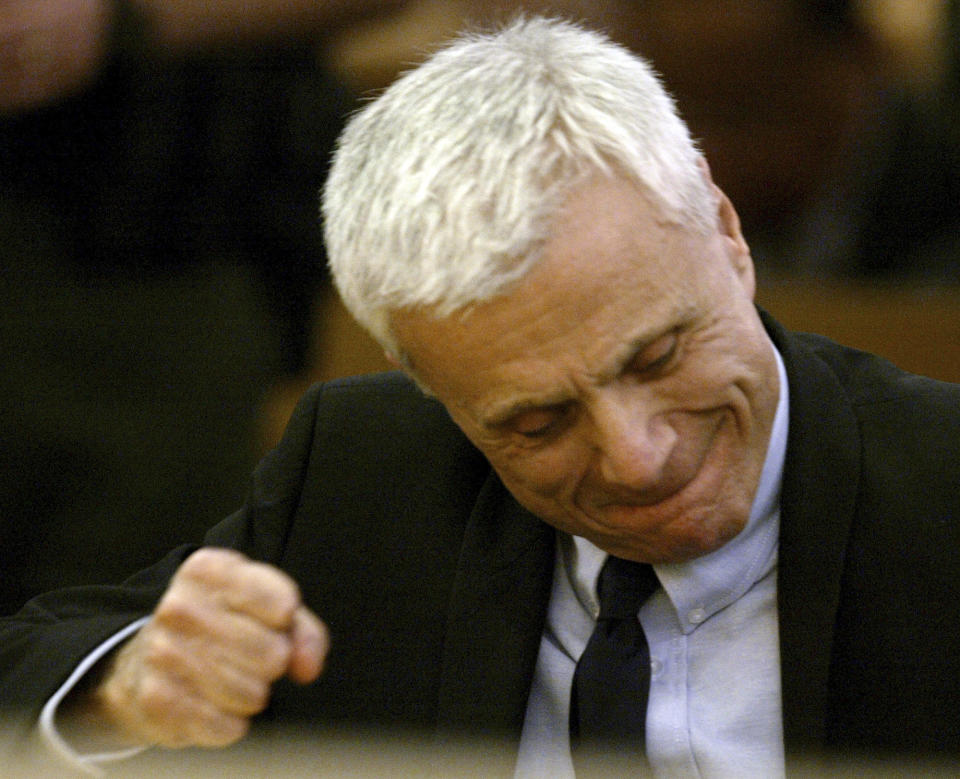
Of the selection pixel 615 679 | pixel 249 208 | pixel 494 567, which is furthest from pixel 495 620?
pixel 249 208

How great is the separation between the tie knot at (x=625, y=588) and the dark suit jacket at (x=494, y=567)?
0.09 m

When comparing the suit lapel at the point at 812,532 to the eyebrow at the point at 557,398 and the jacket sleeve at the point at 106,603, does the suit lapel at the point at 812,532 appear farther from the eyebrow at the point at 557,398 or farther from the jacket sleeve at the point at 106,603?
the jacket sleeve at the point at 106,603

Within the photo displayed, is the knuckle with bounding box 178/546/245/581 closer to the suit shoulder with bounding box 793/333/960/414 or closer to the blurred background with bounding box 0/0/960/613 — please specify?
the suit shoulder with bounding box 793/333/960/414

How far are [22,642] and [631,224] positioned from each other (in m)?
0.89

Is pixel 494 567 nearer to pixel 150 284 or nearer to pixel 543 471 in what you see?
pixel 543 471

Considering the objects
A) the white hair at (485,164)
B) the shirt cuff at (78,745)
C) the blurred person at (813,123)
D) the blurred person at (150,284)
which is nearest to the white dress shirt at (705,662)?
the white hair at (485,164)

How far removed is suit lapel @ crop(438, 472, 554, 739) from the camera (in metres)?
1.53

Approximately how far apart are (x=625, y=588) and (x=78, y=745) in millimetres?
637

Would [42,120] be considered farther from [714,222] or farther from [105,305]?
[714,222]

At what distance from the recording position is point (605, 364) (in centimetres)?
130

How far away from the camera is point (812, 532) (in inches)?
57.2

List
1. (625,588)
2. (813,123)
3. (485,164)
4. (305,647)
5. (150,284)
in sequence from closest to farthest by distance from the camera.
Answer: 1. (305,647)
2. (485,164)
3. (625,588)
4. (813,123)
5. (150,284)

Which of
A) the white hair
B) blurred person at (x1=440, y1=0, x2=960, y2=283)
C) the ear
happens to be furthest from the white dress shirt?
blurred person at (x1=440, y1=0, x2=960, y2=283)

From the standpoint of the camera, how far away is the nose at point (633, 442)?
1.32 meters
